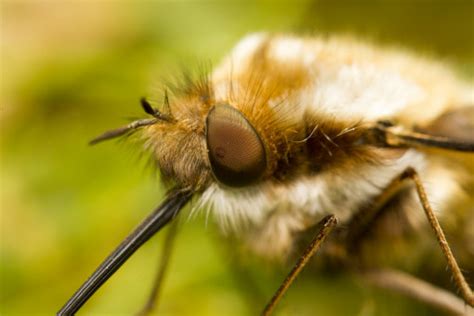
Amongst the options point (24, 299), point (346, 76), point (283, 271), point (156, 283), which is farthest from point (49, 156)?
point (346, 76)

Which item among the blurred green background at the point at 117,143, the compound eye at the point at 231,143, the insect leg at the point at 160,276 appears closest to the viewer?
the compound eye at the point at 231,143

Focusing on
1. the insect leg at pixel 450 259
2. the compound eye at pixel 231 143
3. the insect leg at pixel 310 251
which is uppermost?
the compound eye at pixel 231 143

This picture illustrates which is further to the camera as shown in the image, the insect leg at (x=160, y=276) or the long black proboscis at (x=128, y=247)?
the insect leg at (x=160, y=276)

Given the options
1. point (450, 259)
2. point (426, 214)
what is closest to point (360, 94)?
point (426, 214)

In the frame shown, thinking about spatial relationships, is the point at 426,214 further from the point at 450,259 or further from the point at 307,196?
the point at 307,196

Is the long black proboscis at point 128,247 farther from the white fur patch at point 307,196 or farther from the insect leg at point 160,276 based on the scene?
the insect leg at point 160,276

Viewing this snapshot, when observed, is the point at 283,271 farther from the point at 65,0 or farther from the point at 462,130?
the point at 65,0

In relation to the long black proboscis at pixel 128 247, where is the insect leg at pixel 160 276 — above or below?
below

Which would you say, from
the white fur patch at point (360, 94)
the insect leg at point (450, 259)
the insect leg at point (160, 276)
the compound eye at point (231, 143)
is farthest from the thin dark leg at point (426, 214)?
the insect leg at point (160, 276)
